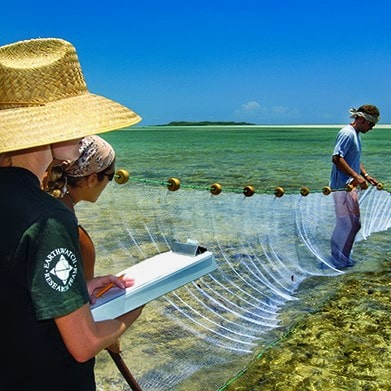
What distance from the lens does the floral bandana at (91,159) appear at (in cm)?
193

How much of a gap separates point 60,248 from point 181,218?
292cm

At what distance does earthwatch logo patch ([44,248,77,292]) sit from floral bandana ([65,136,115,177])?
0.80 meters

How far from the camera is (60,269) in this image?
45.2 inches

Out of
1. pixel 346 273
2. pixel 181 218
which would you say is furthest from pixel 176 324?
pixel 346 273

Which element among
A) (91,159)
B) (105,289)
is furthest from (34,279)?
(91,159)

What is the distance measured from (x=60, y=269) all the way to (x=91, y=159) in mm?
858

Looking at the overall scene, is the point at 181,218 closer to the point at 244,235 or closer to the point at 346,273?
the point at 244,235

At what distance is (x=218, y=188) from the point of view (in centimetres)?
362

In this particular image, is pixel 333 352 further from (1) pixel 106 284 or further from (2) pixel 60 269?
(2) pixel 60 269

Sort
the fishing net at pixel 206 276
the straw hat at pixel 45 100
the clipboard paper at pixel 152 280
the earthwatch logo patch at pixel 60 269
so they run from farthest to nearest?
the fishing net at pixel 206 276
the clipboard paper at pixel 152 280
the straw hat at pixel 45 100
the earthwatch logo patch at pixel 60 269

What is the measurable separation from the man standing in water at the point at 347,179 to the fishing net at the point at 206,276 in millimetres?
457

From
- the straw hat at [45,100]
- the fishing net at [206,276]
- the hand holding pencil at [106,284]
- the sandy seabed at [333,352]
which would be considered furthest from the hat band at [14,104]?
the sandy seabed at [333,352]

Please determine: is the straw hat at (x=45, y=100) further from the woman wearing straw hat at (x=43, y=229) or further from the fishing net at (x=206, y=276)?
the fishing net at (x=206, y=276)

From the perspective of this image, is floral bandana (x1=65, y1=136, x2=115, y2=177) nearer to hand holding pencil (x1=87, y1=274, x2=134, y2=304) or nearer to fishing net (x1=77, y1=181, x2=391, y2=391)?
hand holding pencil (x1=87, y1=274, x2=134, y2=304)
